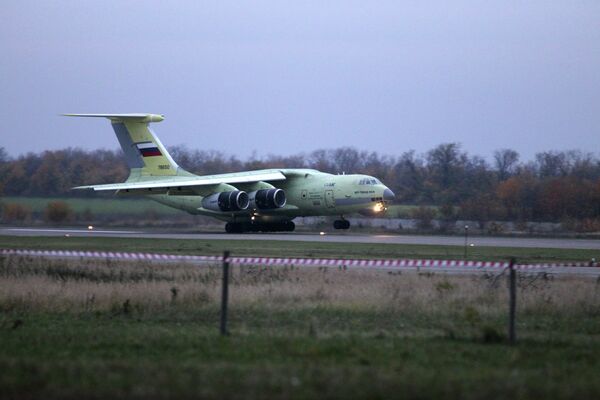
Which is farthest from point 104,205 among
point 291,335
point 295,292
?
point 291,335

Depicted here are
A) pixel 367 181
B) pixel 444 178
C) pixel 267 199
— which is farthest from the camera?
pixel 444 178

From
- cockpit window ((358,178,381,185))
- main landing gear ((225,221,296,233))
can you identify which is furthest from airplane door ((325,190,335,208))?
main landing gear ((225,221,296,233))

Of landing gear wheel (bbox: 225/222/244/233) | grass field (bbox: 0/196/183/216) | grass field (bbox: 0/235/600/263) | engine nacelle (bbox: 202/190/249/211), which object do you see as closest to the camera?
grass field (bbox: 0/235/600/263)

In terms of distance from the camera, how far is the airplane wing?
48.0m

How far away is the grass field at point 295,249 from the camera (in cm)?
3080

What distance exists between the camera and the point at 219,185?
49.3 meters

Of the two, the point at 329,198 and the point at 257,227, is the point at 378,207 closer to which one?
the point at 329,198

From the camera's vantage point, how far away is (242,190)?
165 feet

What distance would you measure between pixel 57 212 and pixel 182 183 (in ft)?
28.7

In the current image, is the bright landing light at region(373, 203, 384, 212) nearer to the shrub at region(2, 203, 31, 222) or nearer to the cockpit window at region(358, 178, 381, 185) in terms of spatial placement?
the cockpit window at region(358, 178, 381, 185)

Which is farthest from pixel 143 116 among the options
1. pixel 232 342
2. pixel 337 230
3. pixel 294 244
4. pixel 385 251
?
pixel 232 342

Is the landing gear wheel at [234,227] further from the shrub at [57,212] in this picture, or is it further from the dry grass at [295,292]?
the dry grass at [295,292]

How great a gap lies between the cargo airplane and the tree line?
Result: 17.8 ft

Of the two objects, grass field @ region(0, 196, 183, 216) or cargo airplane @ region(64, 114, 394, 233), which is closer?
cargo airplane @ region(64, 114, 394, 233)
